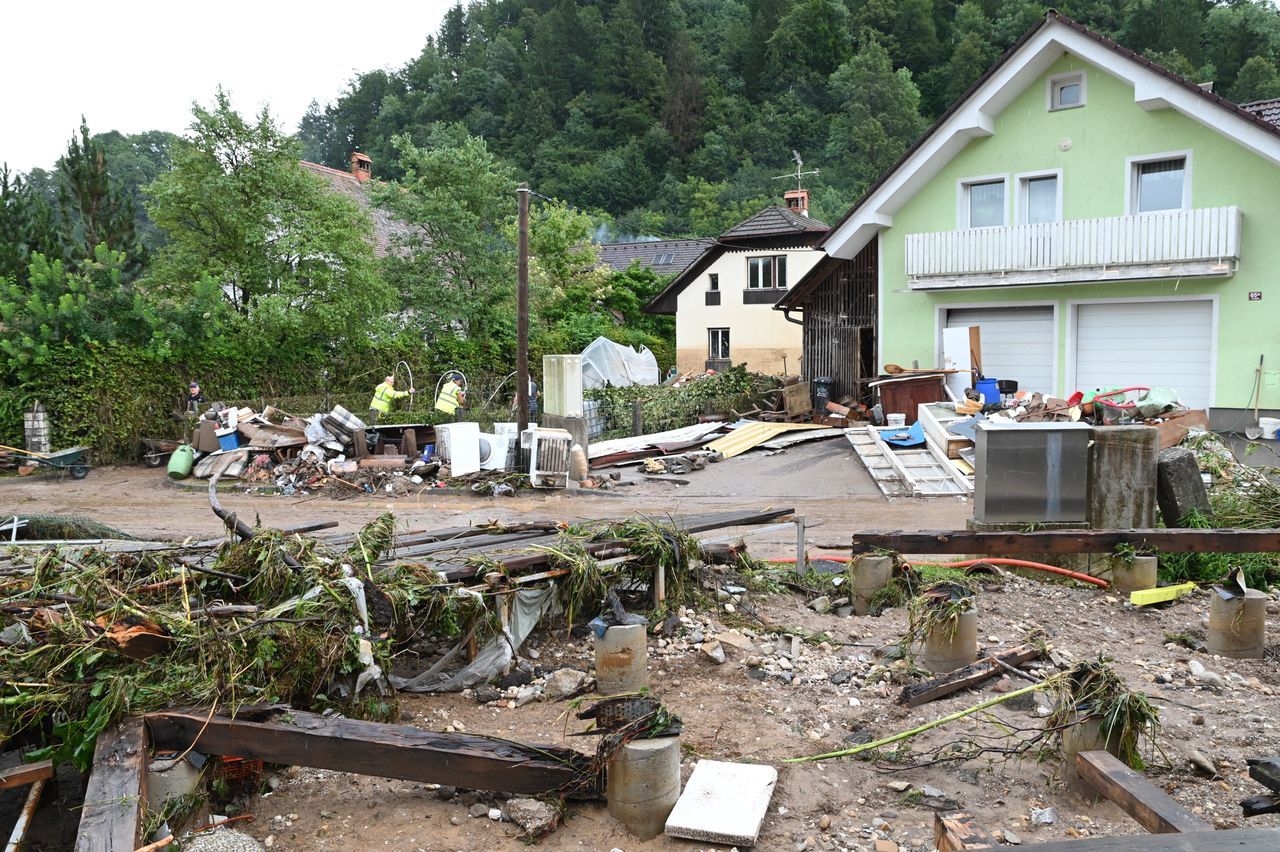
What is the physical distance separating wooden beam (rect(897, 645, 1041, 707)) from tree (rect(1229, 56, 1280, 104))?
54956 mm

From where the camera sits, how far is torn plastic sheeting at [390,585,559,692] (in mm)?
6211

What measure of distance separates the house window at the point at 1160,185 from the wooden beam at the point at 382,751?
18.7 m

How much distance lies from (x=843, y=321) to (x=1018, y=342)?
4472 mm

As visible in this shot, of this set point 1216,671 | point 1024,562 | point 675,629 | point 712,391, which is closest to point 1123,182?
point 712,391

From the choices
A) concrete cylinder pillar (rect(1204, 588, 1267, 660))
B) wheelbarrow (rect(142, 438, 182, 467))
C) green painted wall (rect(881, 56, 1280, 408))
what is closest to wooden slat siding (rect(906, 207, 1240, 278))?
green painted wall (rect(881, 56, 1280, 408))

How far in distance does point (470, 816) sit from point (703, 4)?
326ft

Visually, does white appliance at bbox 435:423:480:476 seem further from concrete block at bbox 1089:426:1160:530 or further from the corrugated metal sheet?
concrete block at bbox 1089:426:1160:530

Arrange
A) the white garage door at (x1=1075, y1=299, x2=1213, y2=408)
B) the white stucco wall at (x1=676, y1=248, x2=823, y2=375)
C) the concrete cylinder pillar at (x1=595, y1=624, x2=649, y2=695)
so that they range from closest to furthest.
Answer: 1. the concrete cylinder pillar at (x1=595, y1=624, x2=649, y2=695)
2. the white garage door at (x1=1075, y1=299, x2=1213, y2=408)
3. the white stucco wall at (x1=676, y1=248, x2=823, y2=375)

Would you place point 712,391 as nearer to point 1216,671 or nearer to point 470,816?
point 1216,671

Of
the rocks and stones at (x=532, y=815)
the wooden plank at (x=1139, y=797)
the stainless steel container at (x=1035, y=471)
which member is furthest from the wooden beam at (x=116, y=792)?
the stainless steel container at (x=1035, y=471)

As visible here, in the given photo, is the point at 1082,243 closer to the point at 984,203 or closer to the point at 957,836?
the point at 984,203

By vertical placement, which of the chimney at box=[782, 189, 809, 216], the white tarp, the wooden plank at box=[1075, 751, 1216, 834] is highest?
the chimney at box=[782, 189, 809, 216]

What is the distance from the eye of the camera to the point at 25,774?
4.36 meters

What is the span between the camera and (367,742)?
4.45m
